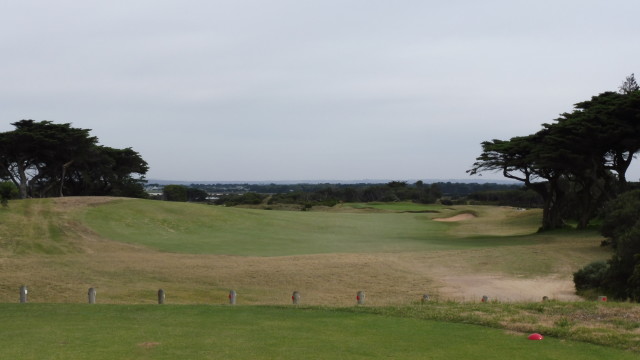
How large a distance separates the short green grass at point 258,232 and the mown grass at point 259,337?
69.0ft

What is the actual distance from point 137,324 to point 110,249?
2376cm

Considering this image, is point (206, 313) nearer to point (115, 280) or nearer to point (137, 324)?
point (137, 324)

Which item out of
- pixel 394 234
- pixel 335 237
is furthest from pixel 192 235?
pixel 394 234

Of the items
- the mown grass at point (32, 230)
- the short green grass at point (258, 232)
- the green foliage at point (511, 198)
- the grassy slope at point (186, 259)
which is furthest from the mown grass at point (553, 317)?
the green foliage at point (511, 198)

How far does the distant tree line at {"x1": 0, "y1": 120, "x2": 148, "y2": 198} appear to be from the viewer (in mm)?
58500

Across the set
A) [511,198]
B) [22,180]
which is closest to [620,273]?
[22,180]

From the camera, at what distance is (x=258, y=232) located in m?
45.7

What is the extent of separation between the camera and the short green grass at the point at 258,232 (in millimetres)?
37438

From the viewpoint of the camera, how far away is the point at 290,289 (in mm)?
22812

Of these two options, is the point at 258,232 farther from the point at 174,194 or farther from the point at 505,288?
the point at 174,194

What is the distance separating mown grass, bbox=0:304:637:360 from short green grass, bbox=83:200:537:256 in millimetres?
21033

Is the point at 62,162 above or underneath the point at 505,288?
above

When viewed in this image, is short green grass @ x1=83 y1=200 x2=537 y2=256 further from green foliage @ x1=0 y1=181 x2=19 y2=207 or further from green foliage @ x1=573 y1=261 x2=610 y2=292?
green foliage @ x1=573 y1=261 x2=610 y2=292

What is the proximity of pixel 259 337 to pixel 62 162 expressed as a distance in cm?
5944
